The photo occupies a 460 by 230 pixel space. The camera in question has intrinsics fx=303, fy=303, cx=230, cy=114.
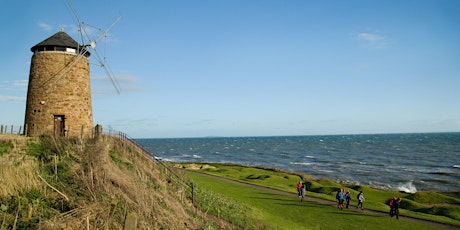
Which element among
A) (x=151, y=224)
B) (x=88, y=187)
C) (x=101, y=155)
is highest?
(x=101, y=155)

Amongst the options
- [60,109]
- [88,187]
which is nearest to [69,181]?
[88,187]

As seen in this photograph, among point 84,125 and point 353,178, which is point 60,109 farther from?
point 353,178

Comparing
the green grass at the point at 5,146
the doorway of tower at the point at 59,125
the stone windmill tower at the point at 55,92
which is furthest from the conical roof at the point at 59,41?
the green grass at the point at 5,146

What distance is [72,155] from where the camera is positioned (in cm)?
1708

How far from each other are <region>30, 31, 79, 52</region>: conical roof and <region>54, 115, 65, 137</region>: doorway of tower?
592cm

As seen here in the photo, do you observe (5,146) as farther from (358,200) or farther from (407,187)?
(407,187)

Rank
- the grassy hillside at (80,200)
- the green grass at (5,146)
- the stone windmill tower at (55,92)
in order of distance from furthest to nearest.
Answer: the stone windmill tower at (55,92) < the green grass at (5,146) < the grassy hillside at (80,200)

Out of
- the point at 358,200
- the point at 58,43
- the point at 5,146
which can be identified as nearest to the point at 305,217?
the point at 358,200

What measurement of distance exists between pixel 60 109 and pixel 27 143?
12.2 ft

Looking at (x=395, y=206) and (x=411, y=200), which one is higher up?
(x=395, y=206)

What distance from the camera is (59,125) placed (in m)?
24.5

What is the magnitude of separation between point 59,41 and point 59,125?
6.98 meters

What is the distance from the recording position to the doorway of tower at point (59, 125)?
952 inches

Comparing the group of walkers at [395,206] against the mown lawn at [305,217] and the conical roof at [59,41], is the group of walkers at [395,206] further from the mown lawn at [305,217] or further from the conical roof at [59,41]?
the conical roof at [59,41]
